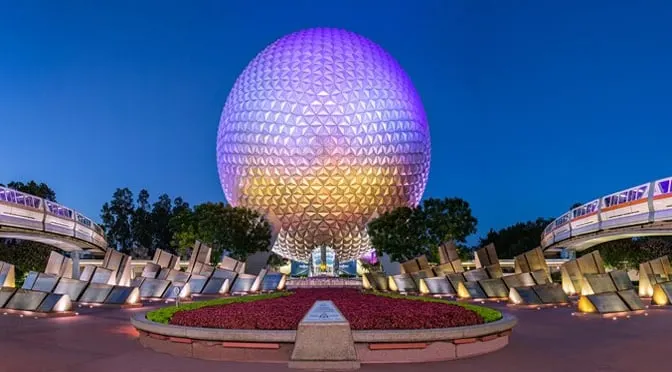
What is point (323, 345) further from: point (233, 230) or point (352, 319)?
point (233, 230)

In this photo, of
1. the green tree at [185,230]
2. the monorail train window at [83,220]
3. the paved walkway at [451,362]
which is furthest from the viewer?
the green tree at [185,230]

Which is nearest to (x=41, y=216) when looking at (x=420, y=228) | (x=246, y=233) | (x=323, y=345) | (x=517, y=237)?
(x=246, y=233)

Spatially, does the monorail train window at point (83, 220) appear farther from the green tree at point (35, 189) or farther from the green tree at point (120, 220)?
the green tree at point (120, 220)

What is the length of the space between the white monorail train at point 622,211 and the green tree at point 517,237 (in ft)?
82.6

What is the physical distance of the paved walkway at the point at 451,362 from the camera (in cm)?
1013

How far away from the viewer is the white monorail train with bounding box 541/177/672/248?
27781 mm

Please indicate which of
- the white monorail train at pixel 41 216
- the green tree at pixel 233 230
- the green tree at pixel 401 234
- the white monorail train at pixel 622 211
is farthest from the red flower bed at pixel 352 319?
the green tree at pixel 233 230

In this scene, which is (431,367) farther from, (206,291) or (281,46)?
(281,46)

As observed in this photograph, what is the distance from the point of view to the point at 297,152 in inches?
1948

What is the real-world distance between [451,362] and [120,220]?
75.5 meters

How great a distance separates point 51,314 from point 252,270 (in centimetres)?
3435

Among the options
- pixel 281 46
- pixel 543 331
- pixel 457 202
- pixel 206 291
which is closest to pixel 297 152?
pixel 281 46

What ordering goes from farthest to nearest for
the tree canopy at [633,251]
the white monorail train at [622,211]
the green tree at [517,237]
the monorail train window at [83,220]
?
the green tree at [517,237]
the tree canopy at [633,251]
the monorail train window at [83,220]
the white monorail train at [622,211]

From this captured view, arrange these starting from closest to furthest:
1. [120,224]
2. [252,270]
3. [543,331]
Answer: [543,331] → [252,270] → [120,224]
